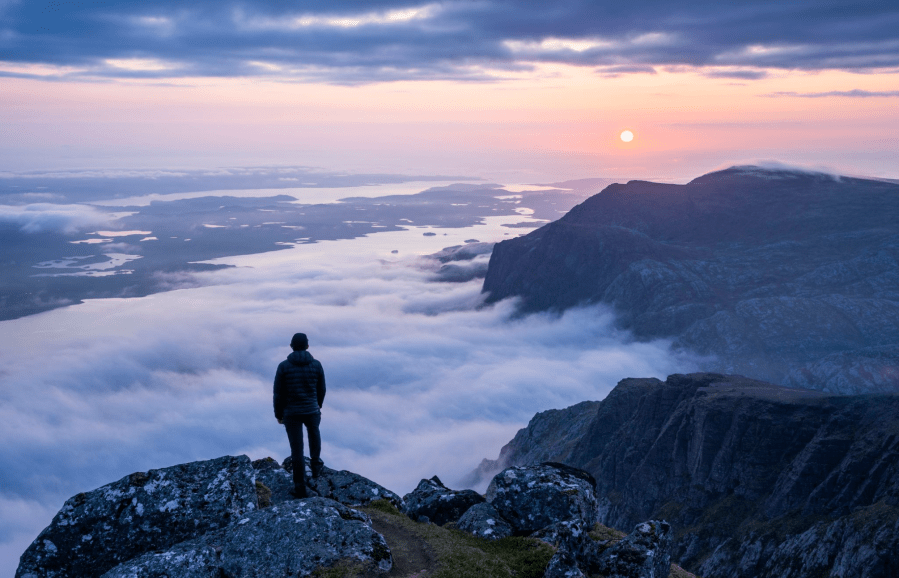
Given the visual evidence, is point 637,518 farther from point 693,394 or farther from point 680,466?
point 693,394

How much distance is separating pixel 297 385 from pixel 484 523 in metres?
8.60

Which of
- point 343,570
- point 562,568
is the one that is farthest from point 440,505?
point 343,570

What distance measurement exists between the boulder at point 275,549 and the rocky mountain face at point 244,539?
3 cm

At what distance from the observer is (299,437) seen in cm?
2288

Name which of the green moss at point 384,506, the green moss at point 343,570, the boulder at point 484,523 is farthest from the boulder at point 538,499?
the green moss at point 343,570

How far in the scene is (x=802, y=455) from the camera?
135500 mm

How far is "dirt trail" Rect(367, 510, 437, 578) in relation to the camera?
1791 cm

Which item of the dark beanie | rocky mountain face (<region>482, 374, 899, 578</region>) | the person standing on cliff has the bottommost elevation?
rocky mountain face (<region>482, 374, 899, 578</region>)

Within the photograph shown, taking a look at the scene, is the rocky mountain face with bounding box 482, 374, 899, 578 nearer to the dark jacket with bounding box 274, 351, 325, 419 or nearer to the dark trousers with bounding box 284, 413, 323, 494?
the dark trousers with bounding box 284, 413, 323, 494

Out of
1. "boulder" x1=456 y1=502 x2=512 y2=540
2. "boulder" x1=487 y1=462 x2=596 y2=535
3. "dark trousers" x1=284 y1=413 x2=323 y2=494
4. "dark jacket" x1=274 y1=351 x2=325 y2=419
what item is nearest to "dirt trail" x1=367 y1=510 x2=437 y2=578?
"boulder" x1=456 y1=502 x2=512 y2=540

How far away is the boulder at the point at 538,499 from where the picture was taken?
24969mm

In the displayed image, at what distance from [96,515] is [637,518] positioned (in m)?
168

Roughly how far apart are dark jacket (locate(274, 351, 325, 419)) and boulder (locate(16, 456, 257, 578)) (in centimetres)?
280

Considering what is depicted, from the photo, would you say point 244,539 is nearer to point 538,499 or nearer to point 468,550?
point 468,550
